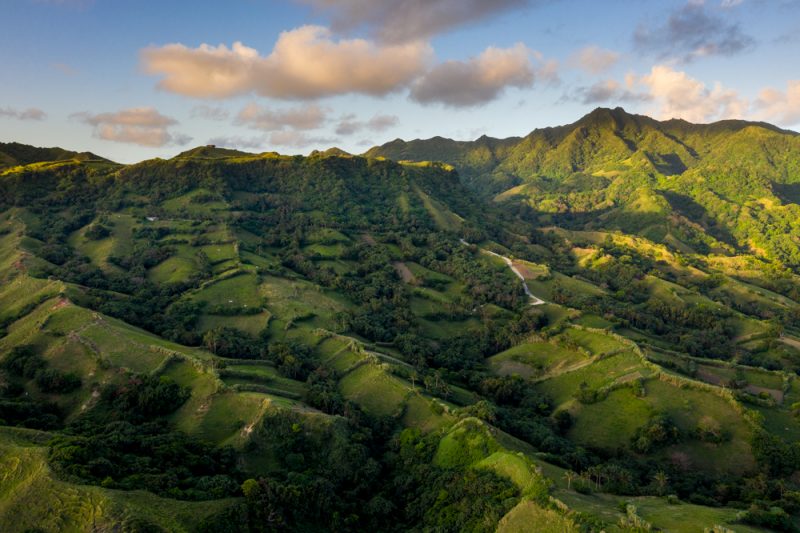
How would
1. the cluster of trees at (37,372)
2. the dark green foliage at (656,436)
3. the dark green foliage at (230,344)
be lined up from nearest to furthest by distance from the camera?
the dark green foliage at (656,436), the cluster of trees at (37,372), the dark green foliage at (230,344)

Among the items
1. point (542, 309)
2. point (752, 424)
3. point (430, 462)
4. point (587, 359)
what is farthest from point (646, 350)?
point (430, 462)

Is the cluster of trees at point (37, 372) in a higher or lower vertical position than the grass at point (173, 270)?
lower

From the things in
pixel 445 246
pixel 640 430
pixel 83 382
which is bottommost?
pixel 640 430

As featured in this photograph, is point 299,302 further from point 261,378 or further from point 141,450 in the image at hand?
point 141,450

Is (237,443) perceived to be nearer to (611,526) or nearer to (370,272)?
(611,526)

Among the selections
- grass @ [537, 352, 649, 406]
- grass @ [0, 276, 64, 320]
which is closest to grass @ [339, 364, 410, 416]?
grass @ [537, 352, 649, 406]

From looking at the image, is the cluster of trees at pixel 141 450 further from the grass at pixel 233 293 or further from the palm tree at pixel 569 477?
the grass at pixel 233 293

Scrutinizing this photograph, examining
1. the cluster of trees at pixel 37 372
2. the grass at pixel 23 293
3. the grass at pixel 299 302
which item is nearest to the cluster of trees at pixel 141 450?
the cluster of trees at pixel 37 372

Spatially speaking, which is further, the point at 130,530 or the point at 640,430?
the point at 640,430
